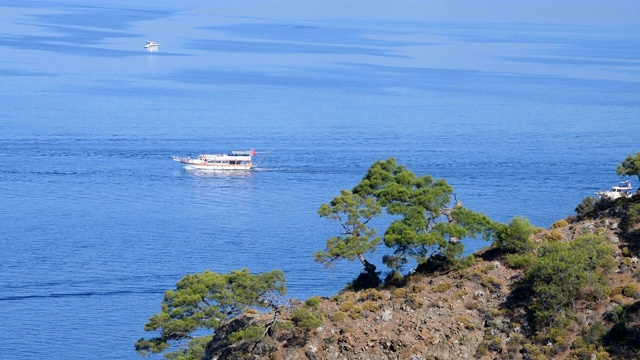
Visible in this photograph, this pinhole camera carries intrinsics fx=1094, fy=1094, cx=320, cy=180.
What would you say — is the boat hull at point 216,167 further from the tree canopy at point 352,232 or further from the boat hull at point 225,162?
the tree canopy at point 352,232

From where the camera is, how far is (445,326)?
142 ft

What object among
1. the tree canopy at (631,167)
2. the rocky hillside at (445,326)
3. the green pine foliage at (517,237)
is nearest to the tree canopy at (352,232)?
the rocky hillside at (445,326)

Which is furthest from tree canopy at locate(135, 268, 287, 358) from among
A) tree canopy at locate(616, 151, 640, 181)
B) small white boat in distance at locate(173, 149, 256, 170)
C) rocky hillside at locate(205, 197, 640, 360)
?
small white boat in distance at locate(173, 149, 256, 170)

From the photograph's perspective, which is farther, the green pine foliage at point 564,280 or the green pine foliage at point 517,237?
the green pine foliage at point 517,237

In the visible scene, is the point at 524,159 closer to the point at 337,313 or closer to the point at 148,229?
the point at 148,229

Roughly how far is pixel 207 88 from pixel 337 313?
141m

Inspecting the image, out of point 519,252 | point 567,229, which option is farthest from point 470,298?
point 567,229

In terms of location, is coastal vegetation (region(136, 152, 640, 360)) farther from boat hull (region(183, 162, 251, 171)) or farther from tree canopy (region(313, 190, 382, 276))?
boat hull (region(183, 162, 251, 171))

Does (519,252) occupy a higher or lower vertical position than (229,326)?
higher

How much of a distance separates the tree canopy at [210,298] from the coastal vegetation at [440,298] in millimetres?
55

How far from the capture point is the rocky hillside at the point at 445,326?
136ft

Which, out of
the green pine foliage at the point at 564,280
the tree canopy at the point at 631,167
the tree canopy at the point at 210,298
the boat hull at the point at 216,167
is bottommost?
the boat hull at the point at 216,167

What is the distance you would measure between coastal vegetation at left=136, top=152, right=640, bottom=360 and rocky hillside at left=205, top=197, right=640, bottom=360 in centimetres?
5

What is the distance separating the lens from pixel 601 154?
5128 inches
